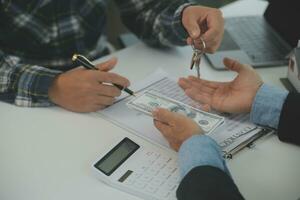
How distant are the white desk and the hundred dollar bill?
0.07m

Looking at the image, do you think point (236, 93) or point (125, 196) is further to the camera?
point (236, 93)

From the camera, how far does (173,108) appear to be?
93cm

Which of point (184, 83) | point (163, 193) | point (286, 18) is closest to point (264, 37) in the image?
point (286, 18)

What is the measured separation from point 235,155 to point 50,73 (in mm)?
496

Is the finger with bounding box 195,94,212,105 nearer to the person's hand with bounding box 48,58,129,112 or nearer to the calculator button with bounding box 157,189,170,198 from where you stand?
the person's hand with bounding box 48,58,129,112

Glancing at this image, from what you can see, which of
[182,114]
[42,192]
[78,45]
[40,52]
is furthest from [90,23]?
[42,192]

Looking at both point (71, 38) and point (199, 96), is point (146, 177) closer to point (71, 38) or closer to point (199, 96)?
point (199, 96)

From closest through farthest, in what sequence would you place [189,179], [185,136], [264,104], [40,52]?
[189,179]
[185,136]
[264,104]
[40,52]

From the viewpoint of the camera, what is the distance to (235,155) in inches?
33.8

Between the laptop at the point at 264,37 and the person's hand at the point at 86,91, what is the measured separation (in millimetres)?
348

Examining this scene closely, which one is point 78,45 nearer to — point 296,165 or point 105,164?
point 105,164

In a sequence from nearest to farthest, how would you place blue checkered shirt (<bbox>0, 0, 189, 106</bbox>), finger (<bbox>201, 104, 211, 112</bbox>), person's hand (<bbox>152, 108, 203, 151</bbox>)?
person's hand (<bbox>152, 108, 203, 151</bbox>) < finger (<bbox>201, 104, 211, 112</bbox>) < blue checkered shirt (<bbox>0, 0, 189, 106</bbox>)

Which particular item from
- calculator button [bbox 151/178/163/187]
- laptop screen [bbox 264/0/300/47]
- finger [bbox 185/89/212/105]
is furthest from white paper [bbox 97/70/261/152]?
laptop screen [bbox 264/0/300/47]

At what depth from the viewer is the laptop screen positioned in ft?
4.04
